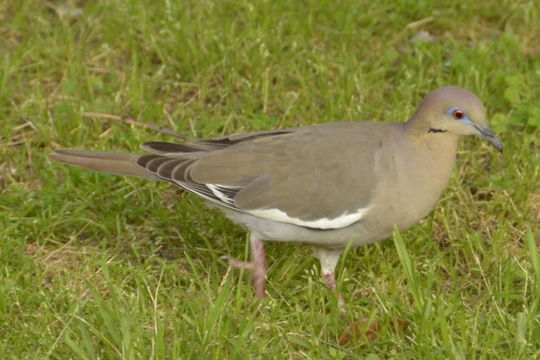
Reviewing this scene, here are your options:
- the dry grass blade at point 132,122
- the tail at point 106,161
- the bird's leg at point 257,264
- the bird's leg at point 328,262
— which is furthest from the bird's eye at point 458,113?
the dry grass blade at point 132,122

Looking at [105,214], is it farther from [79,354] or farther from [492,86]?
[492,86]

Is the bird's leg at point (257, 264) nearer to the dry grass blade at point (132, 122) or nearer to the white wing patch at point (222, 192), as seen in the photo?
the white wing patch at point (222, 192)

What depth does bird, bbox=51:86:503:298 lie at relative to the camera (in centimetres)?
414

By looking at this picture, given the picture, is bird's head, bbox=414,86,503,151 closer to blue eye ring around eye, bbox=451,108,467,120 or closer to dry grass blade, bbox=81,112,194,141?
blue eye ring around eye, bbox=451,108,467,120

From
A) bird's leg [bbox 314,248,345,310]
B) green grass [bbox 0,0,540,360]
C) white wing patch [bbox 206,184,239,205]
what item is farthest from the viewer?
bird's leg [bbox 314,248,345,310]

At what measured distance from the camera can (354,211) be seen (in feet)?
13.5

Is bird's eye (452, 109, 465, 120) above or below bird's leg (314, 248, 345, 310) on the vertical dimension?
above

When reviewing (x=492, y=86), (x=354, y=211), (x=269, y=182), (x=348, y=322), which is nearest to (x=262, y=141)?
(x=269, y=182)

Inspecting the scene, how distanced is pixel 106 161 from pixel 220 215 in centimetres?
69

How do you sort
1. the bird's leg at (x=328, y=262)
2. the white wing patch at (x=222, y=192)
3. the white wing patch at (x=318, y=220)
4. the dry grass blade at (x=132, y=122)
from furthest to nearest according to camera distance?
the dry grass blade at (x=132, y=122) < the bird's leg at (x=328, y=262) < the white wing patch at (x=222, y=192) < the white wing patch at (x=318, y=220)

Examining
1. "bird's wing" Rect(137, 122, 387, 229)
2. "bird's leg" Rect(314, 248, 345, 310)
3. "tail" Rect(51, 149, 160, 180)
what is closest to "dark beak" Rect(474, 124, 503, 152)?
"bird's wing" Rect(137, 122, 387, 229)

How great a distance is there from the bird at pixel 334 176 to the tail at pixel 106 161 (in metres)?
0.03

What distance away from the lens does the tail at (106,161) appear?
4.42 m

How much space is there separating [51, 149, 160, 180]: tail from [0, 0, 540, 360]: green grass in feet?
1.27
